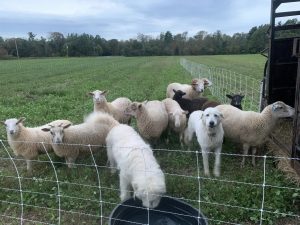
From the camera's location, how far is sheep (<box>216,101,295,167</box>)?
7.33 m

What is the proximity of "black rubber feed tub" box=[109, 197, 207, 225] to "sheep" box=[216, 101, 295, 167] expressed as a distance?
2645 mm

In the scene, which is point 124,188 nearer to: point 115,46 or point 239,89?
point 239,89

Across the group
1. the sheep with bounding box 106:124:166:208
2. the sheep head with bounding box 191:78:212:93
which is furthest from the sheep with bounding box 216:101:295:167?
the sheep head with bounding box 191:78:212:93

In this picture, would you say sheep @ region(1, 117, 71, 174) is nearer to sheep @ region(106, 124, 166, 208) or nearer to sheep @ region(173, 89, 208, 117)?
sheep @ region(106, 124, 166, 208)

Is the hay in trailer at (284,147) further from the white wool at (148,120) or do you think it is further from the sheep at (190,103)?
the white wool at (148,120)

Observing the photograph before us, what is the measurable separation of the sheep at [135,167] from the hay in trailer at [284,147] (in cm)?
218

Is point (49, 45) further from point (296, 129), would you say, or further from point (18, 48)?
point (296, 129)

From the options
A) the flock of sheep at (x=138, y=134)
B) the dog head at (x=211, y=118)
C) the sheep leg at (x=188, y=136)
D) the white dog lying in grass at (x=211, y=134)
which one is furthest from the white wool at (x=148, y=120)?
the dog head at (x=211, y=118)

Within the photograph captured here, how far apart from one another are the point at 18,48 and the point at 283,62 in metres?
110

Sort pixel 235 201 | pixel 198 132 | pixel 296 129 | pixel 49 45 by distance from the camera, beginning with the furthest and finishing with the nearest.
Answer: pixel 49 45, pixel 198 132, pixel 296 129, pixel 235 201

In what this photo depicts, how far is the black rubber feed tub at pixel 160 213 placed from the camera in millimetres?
4879

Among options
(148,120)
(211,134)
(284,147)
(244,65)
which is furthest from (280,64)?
(244,65)

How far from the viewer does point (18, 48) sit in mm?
108250

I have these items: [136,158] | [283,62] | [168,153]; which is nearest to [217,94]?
[283,62]
